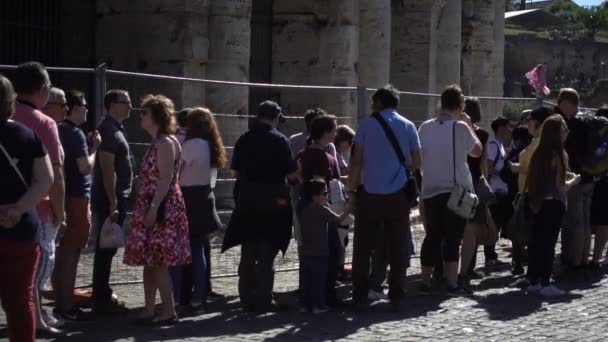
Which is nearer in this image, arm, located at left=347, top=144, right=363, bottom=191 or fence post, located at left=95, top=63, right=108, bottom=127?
arm, located at left=347, top=144, right=363, bottom=191

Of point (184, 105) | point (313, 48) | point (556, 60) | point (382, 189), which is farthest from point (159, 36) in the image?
point (556, 60)

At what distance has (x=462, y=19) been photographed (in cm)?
2606

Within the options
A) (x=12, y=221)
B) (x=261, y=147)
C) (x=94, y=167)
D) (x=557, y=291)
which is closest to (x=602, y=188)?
(x=557, y=291)

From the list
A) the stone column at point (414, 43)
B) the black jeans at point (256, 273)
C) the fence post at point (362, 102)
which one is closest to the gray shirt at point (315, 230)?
the black jeans at point (256, 273)

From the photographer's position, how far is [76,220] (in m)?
9.39

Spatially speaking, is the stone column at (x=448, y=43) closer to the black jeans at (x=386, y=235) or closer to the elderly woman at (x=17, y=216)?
the black jeans at (x=386, y=235)

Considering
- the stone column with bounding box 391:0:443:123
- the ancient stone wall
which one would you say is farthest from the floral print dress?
the ancient stone wall

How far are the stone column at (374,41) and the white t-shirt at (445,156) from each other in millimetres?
9960

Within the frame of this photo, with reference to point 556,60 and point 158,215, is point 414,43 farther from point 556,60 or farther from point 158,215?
point 556,60

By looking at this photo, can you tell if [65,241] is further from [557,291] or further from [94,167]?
[557,291]

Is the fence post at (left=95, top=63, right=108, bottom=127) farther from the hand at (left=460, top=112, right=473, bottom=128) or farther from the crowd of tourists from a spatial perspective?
the hand at (left=460, top=112, right=473, bottom=128)

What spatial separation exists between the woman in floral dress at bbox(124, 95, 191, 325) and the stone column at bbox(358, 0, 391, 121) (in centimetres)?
1193

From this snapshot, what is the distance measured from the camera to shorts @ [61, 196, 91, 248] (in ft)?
30.7

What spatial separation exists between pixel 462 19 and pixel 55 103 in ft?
58.8
